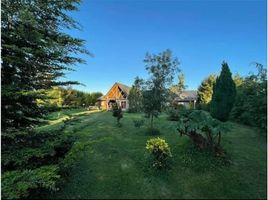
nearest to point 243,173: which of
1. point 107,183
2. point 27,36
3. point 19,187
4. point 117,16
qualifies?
point 107,183

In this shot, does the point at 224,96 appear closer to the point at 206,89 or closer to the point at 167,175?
the point at 167,175

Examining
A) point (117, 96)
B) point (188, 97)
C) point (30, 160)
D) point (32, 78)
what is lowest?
point (30, 160)

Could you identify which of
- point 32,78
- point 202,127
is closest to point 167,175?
point 202,127

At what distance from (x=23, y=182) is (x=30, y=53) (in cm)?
379

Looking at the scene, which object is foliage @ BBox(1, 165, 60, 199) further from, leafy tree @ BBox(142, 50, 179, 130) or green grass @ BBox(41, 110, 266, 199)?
leafy tree @ BBox(142, 50, 179, 130)

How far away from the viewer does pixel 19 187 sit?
5387 mm

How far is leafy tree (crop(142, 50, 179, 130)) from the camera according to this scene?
56.9 feet

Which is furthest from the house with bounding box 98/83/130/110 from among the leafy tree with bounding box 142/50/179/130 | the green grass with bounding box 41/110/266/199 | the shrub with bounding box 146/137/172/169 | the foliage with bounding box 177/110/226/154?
the shrub with bounding box 146/137/172/169

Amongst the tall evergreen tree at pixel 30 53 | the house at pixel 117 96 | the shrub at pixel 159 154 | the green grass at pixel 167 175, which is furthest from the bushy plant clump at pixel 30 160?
the house at pixel 117 96

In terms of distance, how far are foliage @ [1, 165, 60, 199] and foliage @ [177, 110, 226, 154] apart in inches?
230

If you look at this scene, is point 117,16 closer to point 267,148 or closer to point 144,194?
point 144,194

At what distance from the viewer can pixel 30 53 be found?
Result: 23.2 ft

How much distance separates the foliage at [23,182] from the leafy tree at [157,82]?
11.8m

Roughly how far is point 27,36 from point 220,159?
8623mm
